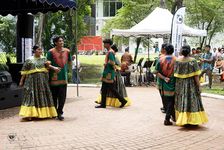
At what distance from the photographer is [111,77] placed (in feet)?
35.9

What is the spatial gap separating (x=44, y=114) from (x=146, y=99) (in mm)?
4744

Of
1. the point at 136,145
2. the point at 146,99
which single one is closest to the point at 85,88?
the point at 146,99

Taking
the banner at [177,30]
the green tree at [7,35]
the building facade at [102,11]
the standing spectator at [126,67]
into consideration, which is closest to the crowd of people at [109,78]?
the banner at [177,30]

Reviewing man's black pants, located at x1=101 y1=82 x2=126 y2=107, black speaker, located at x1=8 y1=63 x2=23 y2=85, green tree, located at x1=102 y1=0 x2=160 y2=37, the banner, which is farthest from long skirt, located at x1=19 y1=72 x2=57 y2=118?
green tree, located at x1=102 y1=0 x2=160 y2=37

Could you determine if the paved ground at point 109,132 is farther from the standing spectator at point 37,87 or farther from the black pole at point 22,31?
the black pole at point 22,31

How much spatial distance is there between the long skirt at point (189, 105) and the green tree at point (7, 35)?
2295 cm

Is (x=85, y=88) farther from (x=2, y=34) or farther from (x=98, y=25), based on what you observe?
(x=98, y=25)

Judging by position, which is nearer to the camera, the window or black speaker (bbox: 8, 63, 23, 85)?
black speaker (bbox: 8, 63, 23, 85)

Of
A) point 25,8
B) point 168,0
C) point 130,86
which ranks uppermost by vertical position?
point 168,0

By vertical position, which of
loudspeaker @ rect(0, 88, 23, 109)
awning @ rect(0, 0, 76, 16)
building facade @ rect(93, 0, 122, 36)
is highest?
building facade @ rect(93, 0, 122, 36)

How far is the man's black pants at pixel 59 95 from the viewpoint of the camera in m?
9.45

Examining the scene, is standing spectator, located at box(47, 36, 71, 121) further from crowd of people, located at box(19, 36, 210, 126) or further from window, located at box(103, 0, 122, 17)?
window, located at box(103, 0, 122, 17)

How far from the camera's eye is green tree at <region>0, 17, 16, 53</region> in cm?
3014

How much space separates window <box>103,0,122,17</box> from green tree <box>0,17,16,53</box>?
1469 inches
